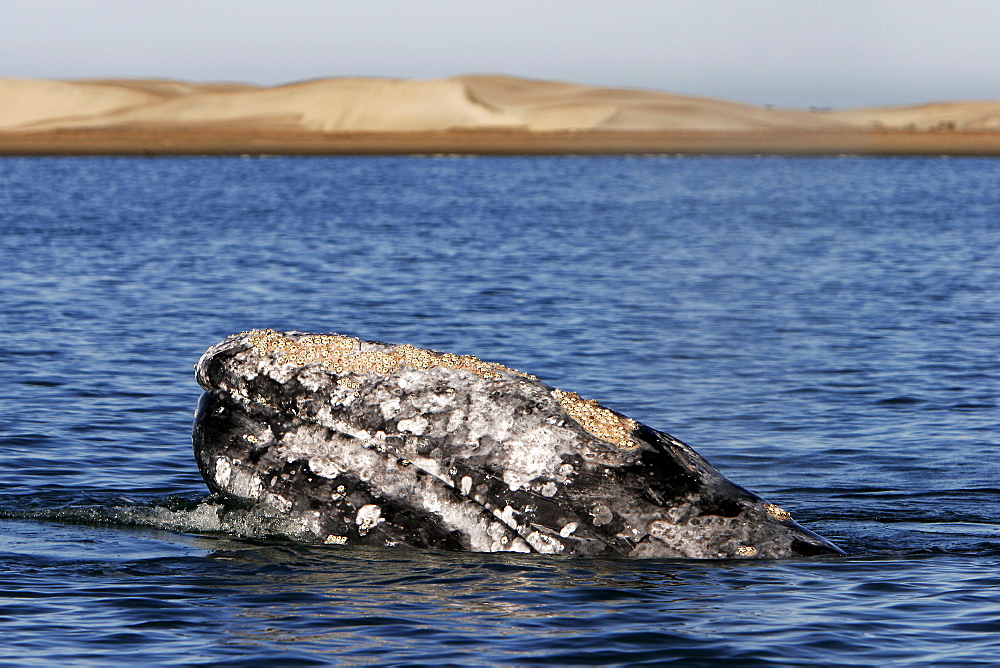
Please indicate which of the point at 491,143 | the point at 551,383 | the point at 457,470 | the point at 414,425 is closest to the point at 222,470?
the point at 414,425

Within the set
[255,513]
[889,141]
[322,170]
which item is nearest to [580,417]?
[255,513]

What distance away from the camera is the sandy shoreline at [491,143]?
139250 millimetres

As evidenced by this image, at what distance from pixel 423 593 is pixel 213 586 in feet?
4.95

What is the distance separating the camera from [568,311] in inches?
972

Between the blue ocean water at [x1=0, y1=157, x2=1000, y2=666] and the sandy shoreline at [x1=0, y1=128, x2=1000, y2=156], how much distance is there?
313 feet

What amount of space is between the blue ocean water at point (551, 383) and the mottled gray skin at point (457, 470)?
0.65 ft

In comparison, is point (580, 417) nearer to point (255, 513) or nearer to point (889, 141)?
point (255, 513)

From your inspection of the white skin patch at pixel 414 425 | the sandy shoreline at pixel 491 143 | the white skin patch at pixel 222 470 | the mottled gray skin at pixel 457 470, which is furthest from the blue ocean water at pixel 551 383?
the sandy shoreline at pixel 491 143

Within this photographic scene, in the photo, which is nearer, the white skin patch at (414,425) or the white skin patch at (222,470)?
the white skin patch at (414,425)

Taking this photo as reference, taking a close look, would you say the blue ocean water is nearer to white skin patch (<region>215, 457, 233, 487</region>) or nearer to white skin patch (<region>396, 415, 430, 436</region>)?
white skin patch (<region>215, 457, 233, 487</region>)

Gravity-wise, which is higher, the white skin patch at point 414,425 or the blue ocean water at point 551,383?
the white skin patch at point 414,425

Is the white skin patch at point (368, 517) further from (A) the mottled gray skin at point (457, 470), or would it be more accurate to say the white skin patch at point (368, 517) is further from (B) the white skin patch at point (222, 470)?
(B) the white skin patch at point (222, 470)

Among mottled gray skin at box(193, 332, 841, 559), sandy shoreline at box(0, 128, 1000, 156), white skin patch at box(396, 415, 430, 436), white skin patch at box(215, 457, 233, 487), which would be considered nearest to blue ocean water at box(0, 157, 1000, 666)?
mottled gray skin at box(193, 332, 841, 559)

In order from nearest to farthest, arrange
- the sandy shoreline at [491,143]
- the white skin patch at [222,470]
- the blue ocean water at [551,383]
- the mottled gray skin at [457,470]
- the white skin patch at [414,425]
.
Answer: the blue ocean water at [551,383] → the mottled gray skin at [457,470] → the white skin patch at [414,425] → the white skin patch at [222,470] → the sandy shoreline at [491,143]
